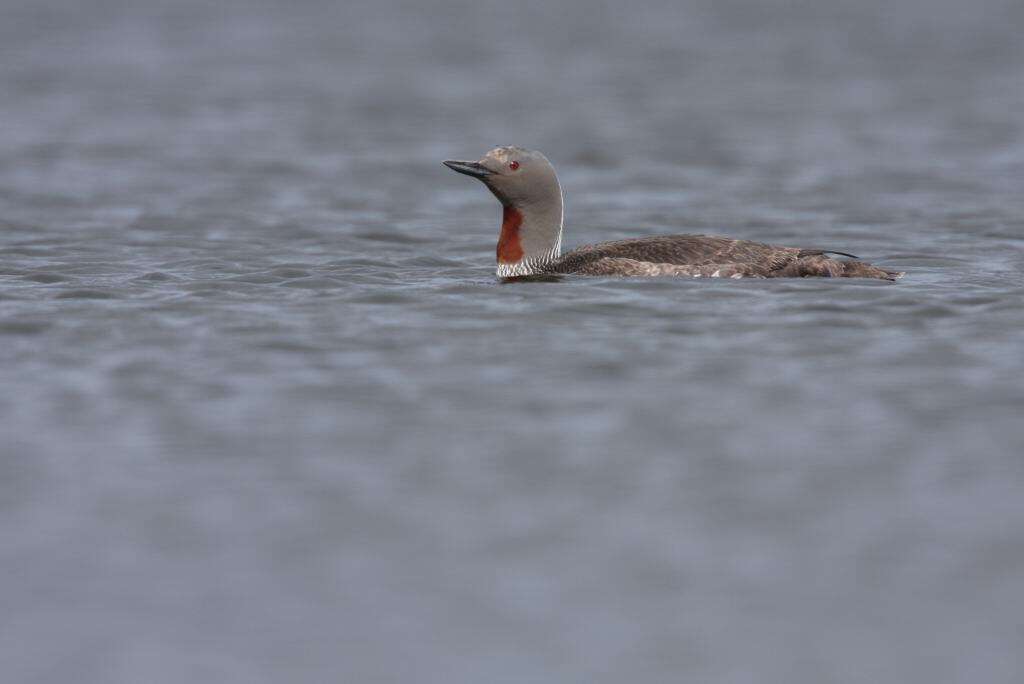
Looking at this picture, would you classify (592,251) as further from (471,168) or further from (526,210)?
(471,168)

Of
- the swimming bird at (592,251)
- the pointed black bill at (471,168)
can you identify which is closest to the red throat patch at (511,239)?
the swimming bird at (592,251)

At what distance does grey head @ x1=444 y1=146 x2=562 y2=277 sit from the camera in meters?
11.4

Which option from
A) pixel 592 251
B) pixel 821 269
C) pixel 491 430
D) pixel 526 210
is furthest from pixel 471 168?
pixel 491 430

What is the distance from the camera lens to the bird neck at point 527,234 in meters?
11.6

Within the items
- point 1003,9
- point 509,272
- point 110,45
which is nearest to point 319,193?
point 509,272

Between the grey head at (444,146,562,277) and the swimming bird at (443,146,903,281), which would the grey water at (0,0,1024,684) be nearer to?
the swimming bird at (443,146,903,281)

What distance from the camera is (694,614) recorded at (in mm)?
5586

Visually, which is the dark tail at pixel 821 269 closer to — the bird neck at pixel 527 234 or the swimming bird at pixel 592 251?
the swimming bird at pixel 592 251

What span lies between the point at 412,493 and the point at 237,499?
2.12 feet


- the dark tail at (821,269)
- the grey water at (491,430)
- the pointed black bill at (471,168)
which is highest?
the pointed black bill at (471,168)

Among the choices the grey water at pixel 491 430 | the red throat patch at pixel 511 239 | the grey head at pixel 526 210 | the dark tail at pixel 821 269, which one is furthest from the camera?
the red throat patch at pixel 511 239

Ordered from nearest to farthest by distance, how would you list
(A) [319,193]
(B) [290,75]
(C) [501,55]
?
1. (A) [319,193]
2. (B) [290,75]
3. (C) [501,55]

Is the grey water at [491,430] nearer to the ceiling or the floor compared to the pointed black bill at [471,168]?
nearer to the floor

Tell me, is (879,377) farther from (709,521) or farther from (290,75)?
(290,75)
